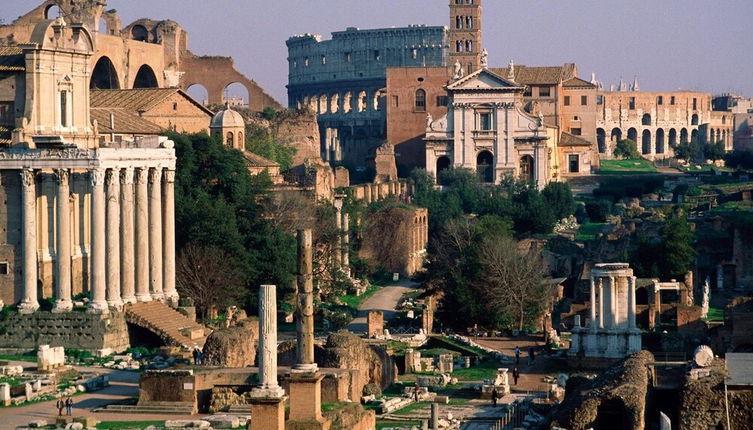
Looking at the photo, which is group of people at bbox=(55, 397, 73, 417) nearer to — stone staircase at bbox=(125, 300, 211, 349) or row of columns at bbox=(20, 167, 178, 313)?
stone staircase at bbox=(125, 300, 211, 349)

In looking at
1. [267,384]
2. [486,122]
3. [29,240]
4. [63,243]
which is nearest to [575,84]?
[486,122]

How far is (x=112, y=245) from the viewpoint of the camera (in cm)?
5053

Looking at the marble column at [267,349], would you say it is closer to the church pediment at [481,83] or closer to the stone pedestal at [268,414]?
the stone pedestal at [268,414]

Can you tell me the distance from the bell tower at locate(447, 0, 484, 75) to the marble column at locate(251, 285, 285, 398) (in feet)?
292

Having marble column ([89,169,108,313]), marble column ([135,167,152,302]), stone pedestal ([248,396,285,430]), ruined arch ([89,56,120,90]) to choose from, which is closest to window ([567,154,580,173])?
ruined arch ([89,56,120,90])

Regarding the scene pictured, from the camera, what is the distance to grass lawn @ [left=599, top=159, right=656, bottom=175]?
120m

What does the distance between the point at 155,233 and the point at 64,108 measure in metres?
4.43

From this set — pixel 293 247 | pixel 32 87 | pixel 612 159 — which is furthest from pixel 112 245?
pixel 612 159

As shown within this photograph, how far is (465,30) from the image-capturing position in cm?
12331

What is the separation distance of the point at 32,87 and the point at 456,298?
1466 cm

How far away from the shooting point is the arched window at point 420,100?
4486 inches

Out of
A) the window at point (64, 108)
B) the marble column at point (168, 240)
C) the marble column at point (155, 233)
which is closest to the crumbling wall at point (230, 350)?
the marble column at point (155, 233)

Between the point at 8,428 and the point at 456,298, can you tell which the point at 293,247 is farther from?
the point at 8,428

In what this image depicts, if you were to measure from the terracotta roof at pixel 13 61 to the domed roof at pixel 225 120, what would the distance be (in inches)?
772
